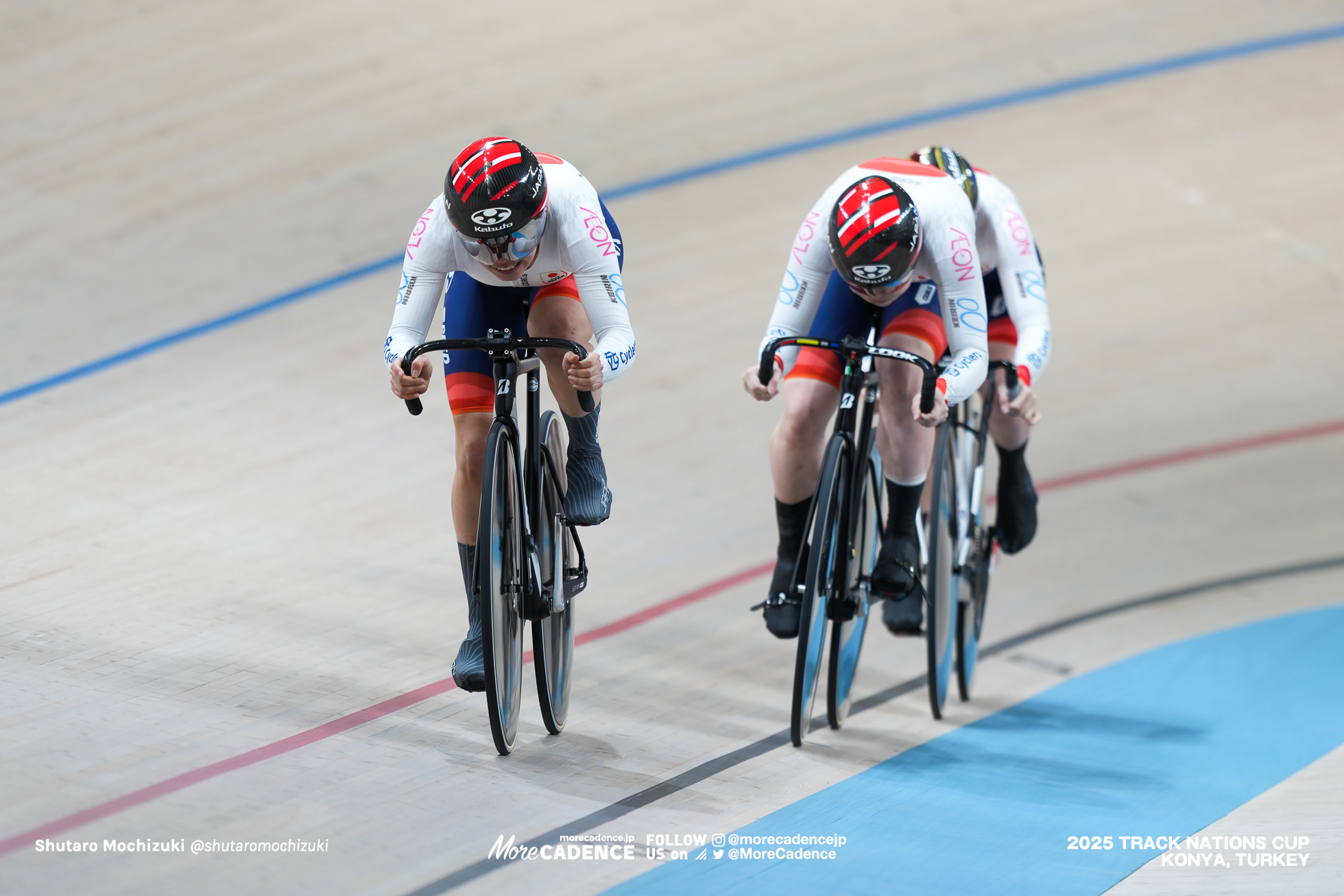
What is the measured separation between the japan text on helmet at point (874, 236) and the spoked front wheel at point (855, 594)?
18.8 inches

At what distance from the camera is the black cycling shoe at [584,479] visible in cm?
300

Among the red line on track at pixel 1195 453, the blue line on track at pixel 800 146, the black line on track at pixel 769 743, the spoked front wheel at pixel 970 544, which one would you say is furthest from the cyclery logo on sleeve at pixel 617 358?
the blue line on track at pixel 800 146

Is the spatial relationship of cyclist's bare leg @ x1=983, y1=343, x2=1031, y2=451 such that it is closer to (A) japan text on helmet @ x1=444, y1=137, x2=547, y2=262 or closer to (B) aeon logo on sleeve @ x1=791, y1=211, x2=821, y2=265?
(B) aeon logo on sleeve @ x1=791, y1=211, x2=821, y2=265

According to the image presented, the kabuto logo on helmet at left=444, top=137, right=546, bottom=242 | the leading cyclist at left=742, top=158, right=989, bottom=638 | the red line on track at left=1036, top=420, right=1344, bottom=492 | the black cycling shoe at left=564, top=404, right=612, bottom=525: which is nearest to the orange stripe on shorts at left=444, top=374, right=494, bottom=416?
the black cycling shoe at left=564, top=404, right=612, bottom=525

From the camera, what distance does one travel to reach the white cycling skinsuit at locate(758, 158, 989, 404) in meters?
3.02

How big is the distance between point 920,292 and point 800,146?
376 cm

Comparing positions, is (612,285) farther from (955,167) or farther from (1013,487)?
(1013,487)

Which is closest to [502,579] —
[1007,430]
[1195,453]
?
[1007,430]

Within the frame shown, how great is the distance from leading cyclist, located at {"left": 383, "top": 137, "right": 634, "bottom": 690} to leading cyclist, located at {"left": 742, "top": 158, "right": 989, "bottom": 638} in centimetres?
40

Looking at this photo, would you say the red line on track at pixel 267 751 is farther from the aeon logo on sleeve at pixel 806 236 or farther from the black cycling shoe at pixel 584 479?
the aeon logo on sleeve at pixel 806 236

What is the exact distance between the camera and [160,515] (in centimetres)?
386

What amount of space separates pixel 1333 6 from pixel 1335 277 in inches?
120

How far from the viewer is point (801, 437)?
316cm

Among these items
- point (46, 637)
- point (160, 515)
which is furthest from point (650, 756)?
point (160, 515)
